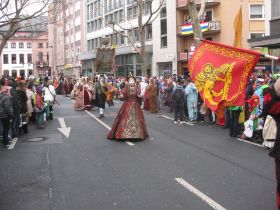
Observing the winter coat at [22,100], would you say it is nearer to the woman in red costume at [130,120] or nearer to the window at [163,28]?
the woman in red costume at [130,120]

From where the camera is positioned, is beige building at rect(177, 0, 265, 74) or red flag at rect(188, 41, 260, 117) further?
beige building at rect(177, 0, 265, 74)

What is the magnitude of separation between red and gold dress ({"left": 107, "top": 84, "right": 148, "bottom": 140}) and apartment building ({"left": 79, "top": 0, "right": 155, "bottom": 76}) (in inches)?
1356

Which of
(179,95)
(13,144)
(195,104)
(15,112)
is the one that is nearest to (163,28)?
(195,104)

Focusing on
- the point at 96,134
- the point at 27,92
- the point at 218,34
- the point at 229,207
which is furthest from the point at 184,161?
the point at 218,34

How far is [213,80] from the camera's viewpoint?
809 cm

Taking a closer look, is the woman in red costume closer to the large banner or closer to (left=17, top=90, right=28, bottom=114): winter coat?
(left=17, top=90, right=28, bottom=114): winter coat

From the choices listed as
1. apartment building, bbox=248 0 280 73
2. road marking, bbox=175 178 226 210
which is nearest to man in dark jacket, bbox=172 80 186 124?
apartment building, bbox=248 0 280 73

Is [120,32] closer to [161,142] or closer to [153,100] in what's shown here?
[153,100]

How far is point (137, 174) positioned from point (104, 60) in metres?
23.4

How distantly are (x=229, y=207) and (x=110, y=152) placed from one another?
5014mm

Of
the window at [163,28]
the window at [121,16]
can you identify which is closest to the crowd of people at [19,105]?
the window at [163,28]

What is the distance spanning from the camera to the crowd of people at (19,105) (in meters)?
12.1

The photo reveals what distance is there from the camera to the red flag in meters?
7.50

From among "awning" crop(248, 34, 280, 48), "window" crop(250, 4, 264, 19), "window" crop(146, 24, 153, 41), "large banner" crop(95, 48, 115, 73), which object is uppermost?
"window" crop(250, 4, 264, 19)
